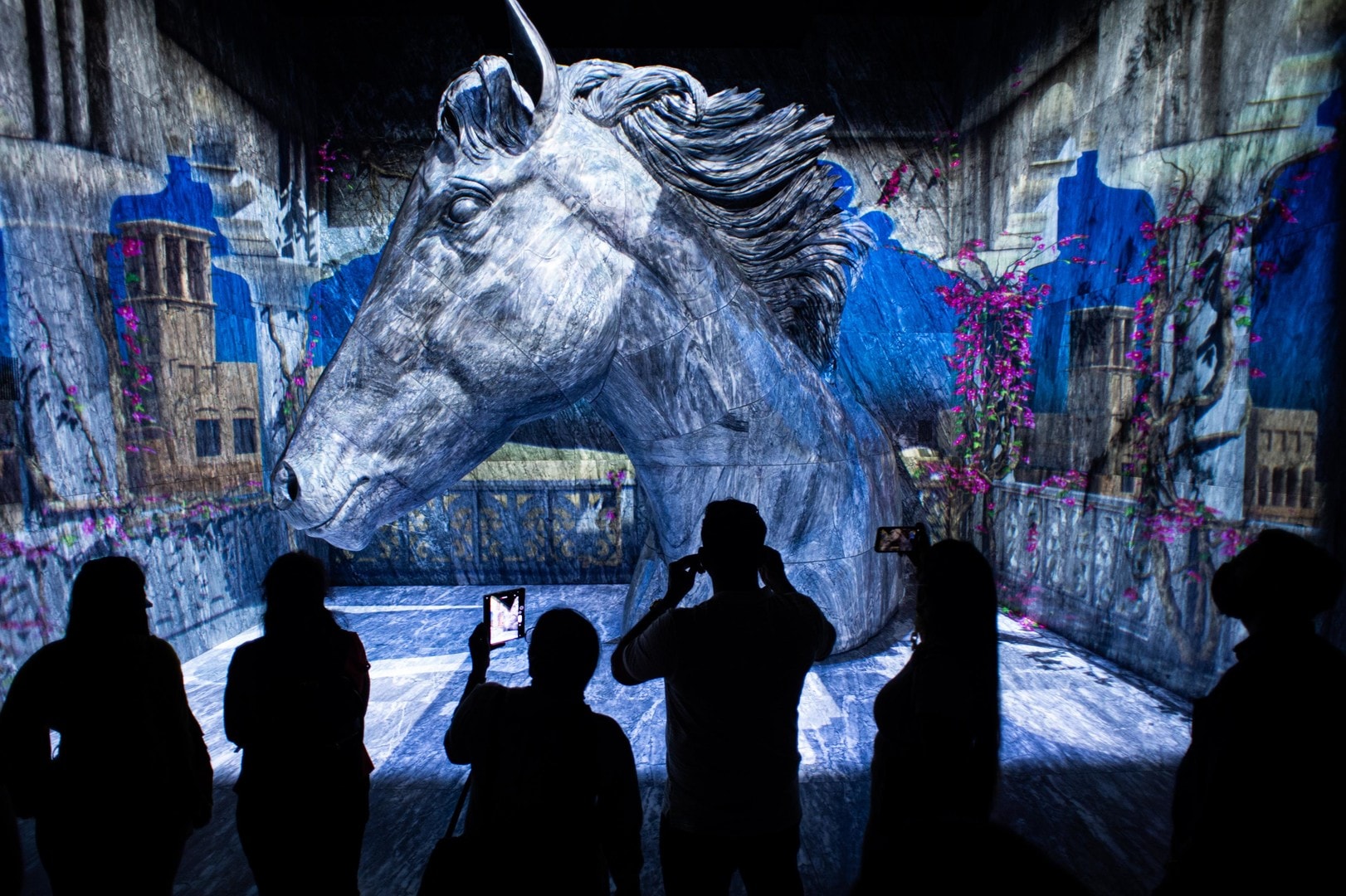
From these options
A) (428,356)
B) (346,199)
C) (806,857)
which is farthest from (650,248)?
(346,199)

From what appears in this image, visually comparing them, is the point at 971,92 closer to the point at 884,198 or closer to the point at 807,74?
the point at 884,198

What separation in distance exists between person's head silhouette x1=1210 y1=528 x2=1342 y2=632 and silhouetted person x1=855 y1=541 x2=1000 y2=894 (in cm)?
48

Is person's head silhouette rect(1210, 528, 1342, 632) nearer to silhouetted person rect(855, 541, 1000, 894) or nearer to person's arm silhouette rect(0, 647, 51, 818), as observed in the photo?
silhouetted person rect(855, 541, 1000, 894)

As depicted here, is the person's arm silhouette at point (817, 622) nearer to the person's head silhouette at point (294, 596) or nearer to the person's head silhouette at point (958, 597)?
the person's head silhouette at point (958, 597)

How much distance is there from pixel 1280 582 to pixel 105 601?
2384 mm

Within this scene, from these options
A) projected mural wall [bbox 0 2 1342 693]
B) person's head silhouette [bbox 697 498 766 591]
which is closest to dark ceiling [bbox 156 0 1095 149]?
projected mural wall [bbox 0 2 1342 693]

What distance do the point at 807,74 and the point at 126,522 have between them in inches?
166

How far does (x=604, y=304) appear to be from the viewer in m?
1.84

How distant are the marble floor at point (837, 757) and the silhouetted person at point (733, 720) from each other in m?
0.26

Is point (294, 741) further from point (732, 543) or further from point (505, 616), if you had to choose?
point (732, 543)

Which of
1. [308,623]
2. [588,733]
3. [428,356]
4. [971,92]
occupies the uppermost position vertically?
[971,92]

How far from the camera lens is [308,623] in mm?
1350

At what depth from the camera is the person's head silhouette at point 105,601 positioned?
1.31m

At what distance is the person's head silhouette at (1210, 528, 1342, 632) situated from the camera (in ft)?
3.82
